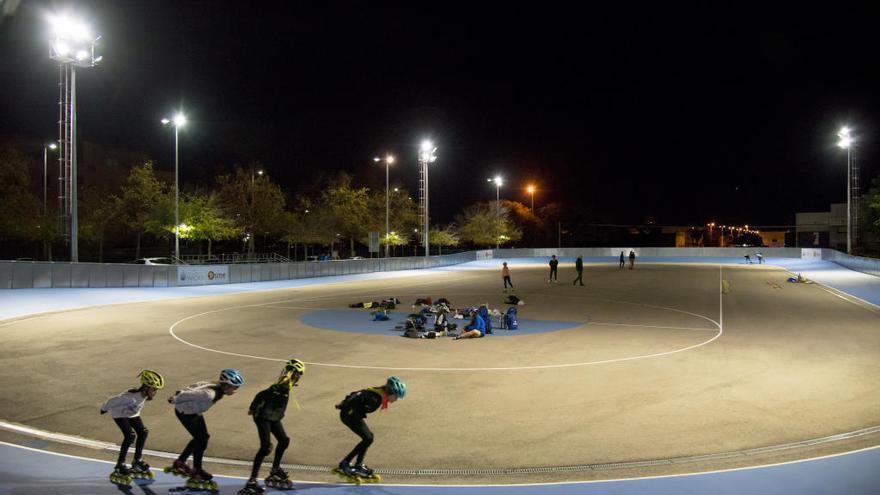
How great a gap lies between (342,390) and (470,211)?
93.4 metres

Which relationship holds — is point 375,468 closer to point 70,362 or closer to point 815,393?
point 815,393

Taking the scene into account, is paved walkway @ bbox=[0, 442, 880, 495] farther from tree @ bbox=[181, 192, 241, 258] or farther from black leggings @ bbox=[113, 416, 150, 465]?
tree @ bbox=[181, 192, 241, 258]

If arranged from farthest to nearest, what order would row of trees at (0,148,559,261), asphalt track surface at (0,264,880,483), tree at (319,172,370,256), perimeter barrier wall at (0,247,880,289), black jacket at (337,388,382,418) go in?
1. tree at (319,172,370,256)
2. row of trees at (0,148,559,261)
3. perimeter barrier wall at (0,247,880,289)
4. asphalt track surface at (0,264,880,483)
5. black jacket at (337,388,382,418)

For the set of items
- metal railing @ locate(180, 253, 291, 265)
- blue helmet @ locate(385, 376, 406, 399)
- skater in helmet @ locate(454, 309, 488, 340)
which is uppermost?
metal railing @ locate(180, 253, 291, 265)

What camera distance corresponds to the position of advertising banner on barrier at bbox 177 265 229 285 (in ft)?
117

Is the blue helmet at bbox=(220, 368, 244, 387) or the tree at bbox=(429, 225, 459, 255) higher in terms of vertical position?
the tree at bbox=(429, 225, 459, 255)

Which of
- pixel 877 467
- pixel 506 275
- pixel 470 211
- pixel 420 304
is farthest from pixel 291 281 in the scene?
pixel 470 211

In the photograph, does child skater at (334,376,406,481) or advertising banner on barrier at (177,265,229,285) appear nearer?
child skater at (334,376,406,481)

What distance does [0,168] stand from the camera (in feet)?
160

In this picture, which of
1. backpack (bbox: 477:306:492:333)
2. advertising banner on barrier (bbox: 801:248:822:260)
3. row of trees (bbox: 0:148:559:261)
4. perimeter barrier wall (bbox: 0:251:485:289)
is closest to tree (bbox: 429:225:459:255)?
row of trees (bbox: 0:148:559:261)

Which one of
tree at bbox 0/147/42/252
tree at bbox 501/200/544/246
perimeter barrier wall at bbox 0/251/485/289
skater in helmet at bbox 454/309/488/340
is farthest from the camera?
tree at bbox 501/200/544/246

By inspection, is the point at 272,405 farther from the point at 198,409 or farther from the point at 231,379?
the point at 198,409

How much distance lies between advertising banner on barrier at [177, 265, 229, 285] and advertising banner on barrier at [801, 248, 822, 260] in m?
65.1

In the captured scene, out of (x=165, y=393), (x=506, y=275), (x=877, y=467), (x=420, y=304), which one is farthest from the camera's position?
(x=506, y=275)
